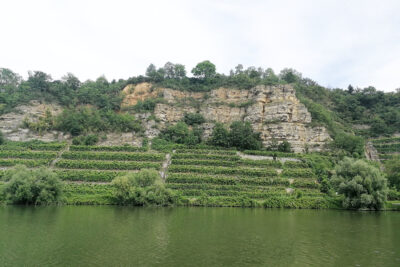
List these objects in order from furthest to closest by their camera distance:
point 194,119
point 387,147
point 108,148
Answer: point 194,119 < point 387,147 < point 108,148

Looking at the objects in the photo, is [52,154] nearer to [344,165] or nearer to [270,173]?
[270,173]

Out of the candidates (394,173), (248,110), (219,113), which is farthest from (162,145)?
(394,173)

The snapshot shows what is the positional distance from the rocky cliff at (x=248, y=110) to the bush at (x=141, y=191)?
1170 inches

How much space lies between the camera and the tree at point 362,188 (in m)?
39.7

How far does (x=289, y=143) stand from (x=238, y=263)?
5482 centimetres

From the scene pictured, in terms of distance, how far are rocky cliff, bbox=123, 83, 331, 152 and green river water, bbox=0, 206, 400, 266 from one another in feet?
136

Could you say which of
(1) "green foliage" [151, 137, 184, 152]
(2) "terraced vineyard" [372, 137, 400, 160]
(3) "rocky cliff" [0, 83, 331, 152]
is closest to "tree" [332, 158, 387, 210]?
(3) "rocky cliff" [0, 83, 331, 152]

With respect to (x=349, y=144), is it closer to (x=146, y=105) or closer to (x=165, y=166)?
(x=165, y=166)

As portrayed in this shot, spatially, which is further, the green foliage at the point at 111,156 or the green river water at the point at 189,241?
the green foliage at the point at 111,156

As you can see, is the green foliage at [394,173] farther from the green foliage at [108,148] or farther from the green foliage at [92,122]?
the green foliage at [92,122]

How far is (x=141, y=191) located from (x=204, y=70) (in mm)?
59755

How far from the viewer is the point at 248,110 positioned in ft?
254

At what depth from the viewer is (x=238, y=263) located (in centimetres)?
1556

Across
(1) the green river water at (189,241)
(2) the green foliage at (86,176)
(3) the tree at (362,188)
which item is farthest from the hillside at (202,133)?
(1) the green river water at (189,241)
